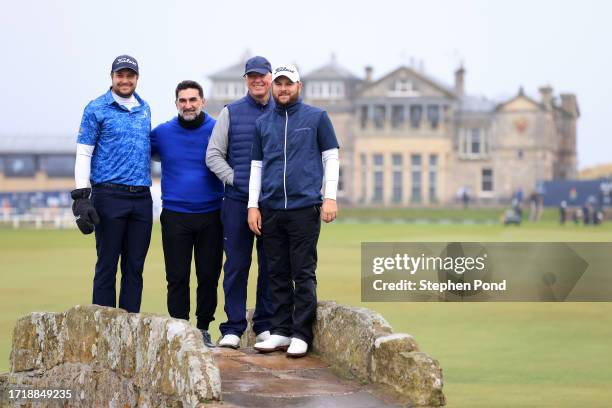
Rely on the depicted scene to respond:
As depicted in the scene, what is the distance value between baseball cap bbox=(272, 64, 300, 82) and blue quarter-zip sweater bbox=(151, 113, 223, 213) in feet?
3.63

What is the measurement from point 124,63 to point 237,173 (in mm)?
1194

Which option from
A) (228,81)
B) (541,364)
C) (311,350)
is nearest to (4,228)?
(228,81)

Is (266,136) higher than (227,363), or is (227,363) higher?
(266,136)

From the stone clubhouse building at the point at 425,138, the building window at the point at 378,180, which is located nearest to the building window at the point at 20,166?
the stone clubhouse building at the point at 425,138

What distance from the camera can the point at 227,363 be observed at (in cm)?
816

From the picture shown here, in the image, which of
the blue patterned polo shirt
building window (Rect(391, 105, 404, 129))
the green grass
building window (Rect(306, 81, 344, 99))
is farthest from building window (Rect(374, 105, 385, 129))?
the blue patterned polo shirt

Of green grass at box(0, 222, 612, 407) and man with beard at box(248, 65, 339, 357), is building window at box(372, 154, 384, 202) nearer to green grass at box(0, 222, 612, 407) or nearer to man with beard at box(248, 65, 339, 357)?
green grass at box(0, 222, 612, 407)

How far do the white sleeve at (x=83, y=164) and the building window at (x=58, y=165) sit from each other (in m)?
82.3

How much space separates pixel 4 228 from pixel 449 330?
152ft

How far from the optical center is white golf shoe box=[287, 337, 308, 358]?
8344 millimetres

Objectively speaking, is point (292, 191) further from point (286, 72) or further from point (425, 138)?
point (425, 138)

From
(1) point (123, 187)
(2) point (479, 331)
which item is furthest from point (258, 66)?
(2) point (479, 331)

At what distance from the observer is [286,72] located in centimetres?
825

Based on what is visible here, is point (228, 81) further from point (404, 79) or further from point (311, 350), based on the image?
point (311, 350)
